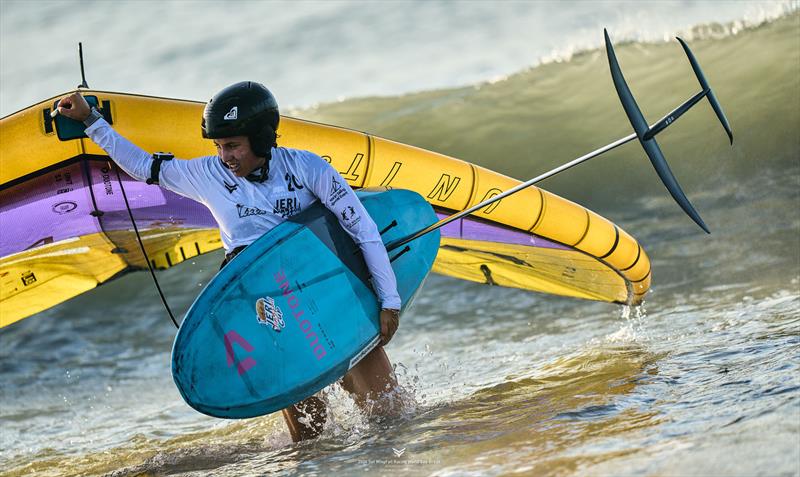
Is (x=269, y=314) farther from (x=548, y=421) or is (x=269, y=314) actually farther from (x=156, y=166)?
(x=548, y=421)

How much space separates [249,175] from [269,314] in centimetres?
50

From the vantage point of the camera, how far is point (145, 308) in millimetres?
8562

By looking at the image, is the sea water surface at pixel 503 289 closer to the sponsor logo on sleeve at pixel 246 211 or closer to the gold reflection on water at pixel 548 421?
the gold reflection on water at pixel 548 421

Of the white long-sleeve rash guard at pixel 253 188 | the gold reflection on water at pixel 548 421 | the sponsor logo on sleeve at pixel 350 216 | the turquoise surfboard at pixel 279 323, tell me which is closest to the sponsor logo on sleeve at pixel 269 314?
the turquoise surfboard at pixel 279 323

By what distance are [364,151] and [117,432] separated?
2.15 m

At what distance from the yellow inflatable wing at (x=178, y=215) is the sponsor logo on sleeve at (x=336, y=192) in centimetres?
69

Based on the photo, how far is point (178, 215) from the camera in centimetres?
448

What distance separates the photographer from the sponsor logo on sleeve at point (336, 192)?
3410 millimetres

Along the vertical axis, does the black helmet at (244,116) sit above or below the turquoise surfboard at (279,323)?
above

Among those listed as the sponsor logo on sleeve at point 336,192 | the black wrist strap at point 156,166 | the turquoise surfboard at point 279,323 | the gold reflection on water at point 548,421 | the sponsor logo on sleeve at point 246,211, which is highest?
the black wrist strap at point 156,166

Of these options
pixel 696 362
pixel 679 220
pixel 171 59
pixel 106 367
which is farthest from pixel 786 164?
pixel 171 59

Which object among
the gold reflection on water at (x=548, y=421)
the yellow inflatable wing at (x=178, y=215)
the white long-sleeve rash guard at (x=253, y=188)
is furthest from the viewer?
the yellow inflatable wing at (x=178, y=215)

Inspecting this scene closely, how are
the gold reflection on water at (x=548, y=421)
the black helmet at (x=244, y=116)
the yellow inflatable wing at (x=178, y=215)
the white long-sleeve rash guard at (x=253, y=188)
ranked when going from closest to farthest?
the gold reflection on water at (x=548, y=421) < the black helmet at (x=244, y=116) < the white long-sleeve rash guard at (x=253, y=188) < the yellow inflatable wing at (x=178, y=215)

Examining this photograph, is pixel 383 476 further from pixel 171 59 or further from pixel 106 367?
pixel 171 59
